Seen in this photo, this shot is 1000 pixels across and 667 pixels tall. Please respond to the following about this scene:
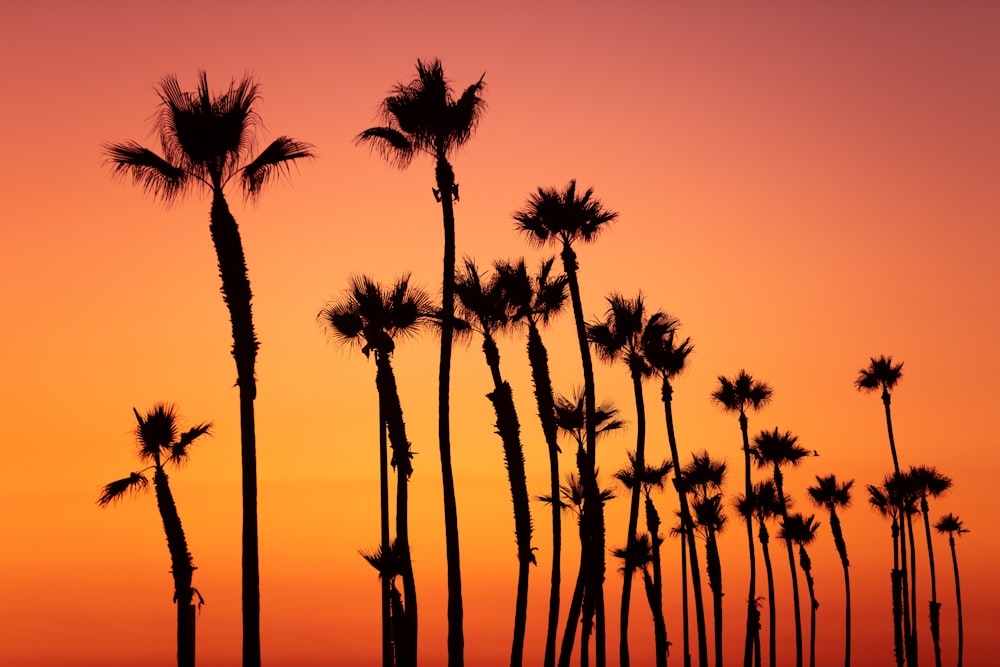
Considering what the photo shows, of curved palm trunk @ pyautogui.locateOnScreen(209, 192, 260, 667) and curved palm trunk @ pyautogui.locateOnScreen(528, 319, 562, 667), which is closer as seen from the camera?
curved palm trunk @ pyautogui.locateOnScreen(209, 192, 260, 667)

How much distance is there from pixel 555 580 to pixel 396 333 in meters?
11.2

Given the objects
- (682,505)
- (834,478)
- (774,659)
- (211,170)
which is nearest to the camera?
(211,170)

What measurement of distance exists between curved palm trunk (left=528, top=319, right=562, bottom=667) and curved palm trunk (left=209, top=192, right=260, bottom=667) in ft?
67.1

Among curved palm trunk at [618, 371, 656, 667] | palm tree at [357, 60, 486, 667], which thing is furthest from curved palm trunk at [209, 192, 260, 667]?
curved palm trunk at [618, 371, 656, 667]

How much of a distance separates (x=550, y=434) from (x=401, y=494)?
8845 mm

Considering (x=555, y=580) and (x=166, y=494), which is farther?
(x=555, y=580)

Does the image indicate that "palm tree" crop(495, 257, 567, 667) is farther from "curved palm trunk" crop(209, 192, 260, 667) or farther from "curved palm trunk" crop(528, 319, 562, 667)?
"curved palm trunk" crop(209, 192, 260, 667)

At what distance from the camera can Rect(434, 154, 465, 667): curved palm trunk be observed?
121 ft

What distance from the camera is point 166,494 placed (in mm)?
40406

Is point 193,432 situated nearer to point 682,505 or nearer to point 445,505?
point 445,505

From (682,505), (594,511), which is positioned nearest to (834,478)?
(682,505)

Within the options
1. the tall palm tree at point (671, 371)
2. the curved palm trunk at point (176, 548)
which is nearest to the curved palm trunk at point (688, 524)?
the tall palm tree at point (671, 371)

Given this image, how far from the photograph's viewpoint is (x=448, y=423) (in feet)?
123

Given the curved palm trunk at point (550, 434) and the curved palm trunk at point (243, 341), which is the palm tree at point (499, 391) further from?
the curved palm trunk at point (243, 341)
